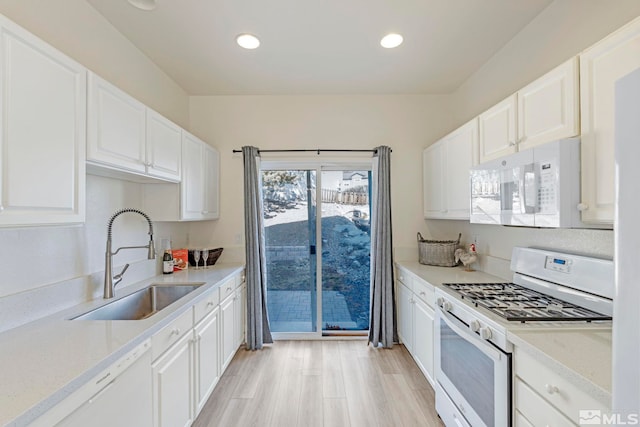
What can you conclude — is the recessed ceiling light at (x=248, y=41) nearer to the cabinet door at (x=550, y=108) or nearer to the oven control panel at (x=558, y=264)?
the cabinet door at (x=550, y=108)

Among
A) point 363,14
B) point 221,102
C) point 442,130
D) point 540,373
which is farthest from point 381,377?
point 221,102

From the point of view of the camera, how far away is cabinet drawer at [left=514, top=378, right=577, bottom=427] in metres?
1.05

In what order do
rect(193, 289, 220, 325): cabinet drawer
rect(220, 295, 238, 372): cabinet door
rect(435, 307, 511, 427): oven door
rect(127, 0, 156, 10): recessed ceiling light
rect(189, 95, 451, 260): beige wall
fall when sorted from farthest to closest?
rect(189, 95, 451, 260): beige wall
rect(220, 295, 238, 372): cabinet door
rect(193, 289, 220, 325): cabinet drawer
rect(127, 0, 156, 10): recessed ceiling light
rect(435, 307, 511, 427): oven door

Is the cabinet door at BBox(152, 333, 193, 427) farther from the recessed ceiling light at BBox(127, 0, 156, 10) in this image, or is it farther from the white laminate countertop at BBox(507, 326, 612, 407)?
the recessed ceiling light at BBox(127, 0, 156, 10)

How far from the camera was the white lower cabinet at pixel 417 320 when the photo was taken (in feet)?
7.54

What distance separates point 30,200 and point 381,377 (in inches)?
104

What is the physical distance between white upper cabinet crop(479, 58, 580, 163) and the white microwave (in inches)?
3.9

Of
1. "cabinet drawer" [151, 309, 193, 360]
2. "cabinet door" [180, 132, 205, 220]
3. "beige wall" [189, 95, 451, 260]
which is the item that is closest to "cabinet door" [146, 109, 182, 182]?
"cabinet door" [180, 132, 205, 220]

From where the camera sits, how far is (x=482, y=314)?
4.92 feet

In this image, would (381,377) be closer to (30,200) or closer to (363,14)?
(30,200)

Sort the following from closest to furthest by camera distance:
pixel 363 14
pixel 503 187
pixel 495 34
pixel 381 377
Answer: pixel 503 187 < pixel 363 14 < pixel 495 34 < pixel 381 377

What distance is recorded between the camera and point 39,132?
46.7 inches

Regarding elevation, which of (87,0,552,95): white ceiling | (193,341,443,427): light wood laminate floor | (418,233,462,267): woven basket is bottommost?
(193,341,443,427): light wood laminate floor

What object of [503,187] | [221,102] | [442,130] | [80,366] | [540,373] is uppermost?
[221,102]
